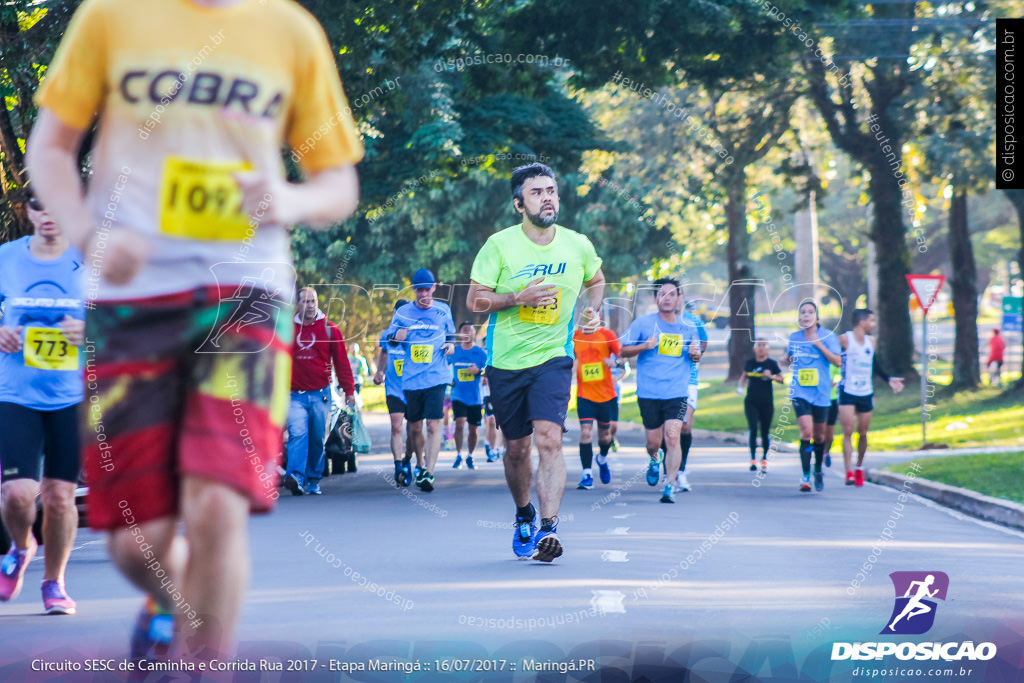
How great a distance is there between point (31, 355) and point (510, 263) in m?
2.68

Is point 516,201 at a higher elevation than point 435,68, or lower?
lower

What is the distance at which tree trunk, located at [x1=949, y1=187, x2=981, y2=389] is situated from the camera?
3378 cm

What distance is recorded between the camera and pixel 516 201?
27.8 ft

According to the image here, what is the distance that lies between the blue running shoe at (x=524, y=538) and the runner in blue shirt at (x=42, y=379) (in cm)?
279

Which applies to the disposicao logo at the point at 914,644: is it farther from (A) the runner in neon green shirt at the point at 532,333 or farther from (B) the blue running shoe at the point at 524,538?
(B) the blue running shoe at the point at 524,538

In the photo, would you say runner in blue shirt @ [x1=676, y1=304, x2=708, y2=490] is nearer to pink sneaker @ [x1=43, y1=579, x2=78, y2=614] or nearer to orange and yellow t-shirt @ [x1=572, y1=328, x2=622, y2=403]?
orange and yellow t-shirt @ [x1=572, y1=328, x2=622, y2=403]

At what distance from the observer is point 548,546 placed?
346 inches

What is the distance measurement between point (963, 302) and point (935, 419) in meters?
5.28

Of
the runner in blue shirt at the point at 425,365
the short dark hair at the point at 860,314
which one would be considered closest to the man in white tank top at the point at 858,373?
the short dark hair at the point at 860,314

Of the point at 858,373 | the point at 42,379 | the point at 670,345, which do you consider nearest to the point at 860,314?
the point at 858,373

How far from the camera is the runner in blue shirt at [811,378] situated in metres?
16.2

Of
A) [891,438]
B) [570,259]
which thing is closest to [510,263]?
[570,259]

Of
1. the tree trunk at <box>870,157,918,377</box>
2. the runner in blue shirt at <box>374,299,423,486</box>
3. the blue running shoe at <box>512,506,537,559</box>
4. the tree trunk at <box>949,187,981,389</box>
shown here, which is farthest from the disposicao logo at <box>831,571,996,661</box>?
the tree trunk at <box>949,187,981,389</box>

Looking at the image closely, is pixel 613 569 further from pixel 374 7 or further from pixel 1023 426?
pixel 1023 426
